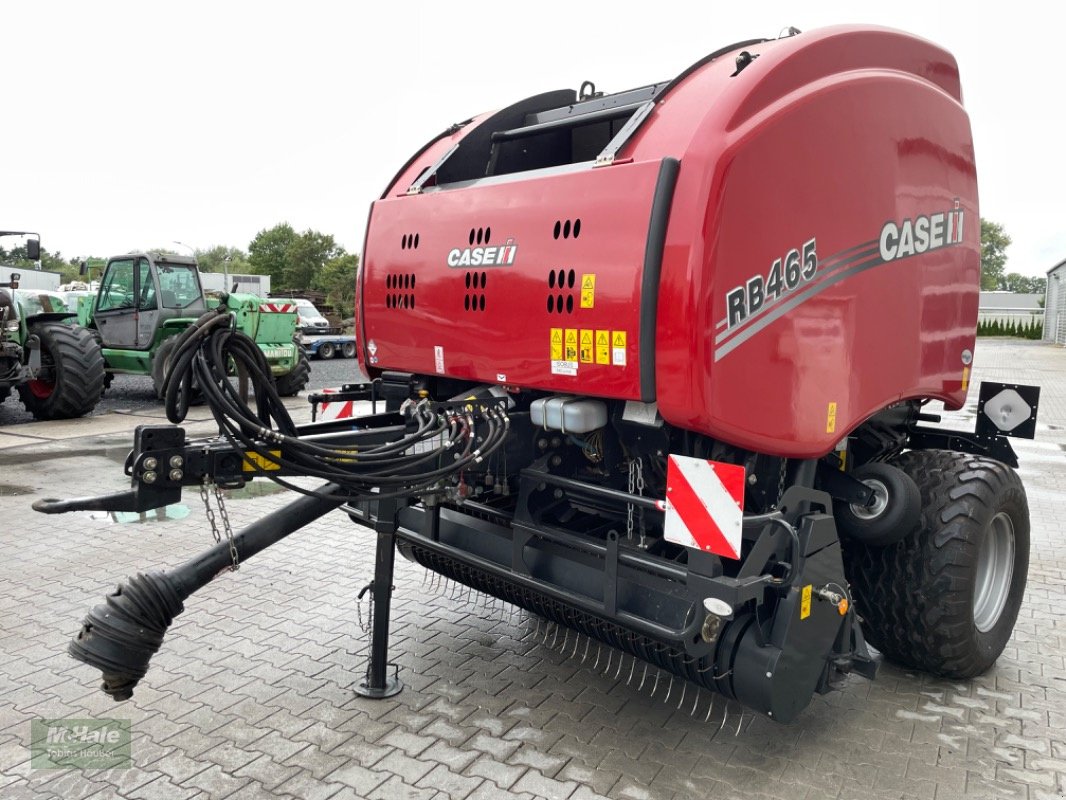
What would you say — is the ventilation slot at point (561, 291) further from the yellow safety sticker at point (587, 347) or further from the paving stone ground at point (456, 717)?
the paving stone ground at point (456, 717)

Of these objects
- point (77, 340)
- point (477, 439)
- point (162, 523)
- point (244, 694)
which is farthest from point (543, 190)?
point (77, 340)

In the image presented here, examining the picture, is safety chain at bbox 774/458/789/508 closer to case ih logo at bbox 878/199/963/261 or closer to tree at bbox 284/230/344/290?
case ih logo at bbox 878/199/963/261

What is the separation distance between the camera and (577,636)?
409 cm

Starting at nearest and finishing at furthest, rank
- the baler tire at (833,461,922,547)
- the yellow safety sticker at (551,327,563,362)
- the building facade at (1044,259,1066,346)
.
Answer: the yellow safety sticker at (551,327,563,362), the baler tire at (833,461,922,547), the building facade at (1044,259,1066,346)

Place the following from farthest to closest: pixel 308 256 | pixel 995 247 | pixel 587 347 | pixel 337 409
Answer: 1. pixel 995 247
2. pixel 308 256
3. pixel 337 409
4. pixel 587 347

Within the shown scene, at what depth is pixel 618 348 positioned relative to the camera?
2.84 metres

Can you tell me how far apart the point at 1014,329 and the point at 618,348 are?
48.1m

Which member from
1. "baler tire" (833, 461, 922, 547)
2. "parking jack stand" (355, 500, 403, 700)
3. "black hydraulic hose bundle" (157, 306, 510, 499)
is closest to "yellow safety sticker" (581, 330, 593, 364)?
"black hydraulic hose bundle" (157, 306, 510, 499)

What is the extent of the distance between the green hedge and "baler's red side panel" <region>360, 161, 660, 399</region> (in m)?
44.0

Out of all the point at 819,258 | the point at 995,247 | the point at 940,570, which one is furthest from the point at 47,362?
the point at 995,247

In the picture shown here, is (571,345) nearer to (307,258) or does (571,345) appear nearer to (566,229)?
(566,229)

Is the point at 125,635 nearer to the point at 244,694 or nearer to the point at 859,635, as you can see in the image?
the point at 244,694

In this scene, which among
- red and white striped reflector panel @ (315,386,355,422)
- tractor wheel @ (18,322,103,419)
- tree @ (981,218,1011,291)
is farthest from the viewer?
tree @ (981,218,1011,291)

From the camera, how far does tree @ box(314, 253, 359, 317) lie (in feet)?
133
